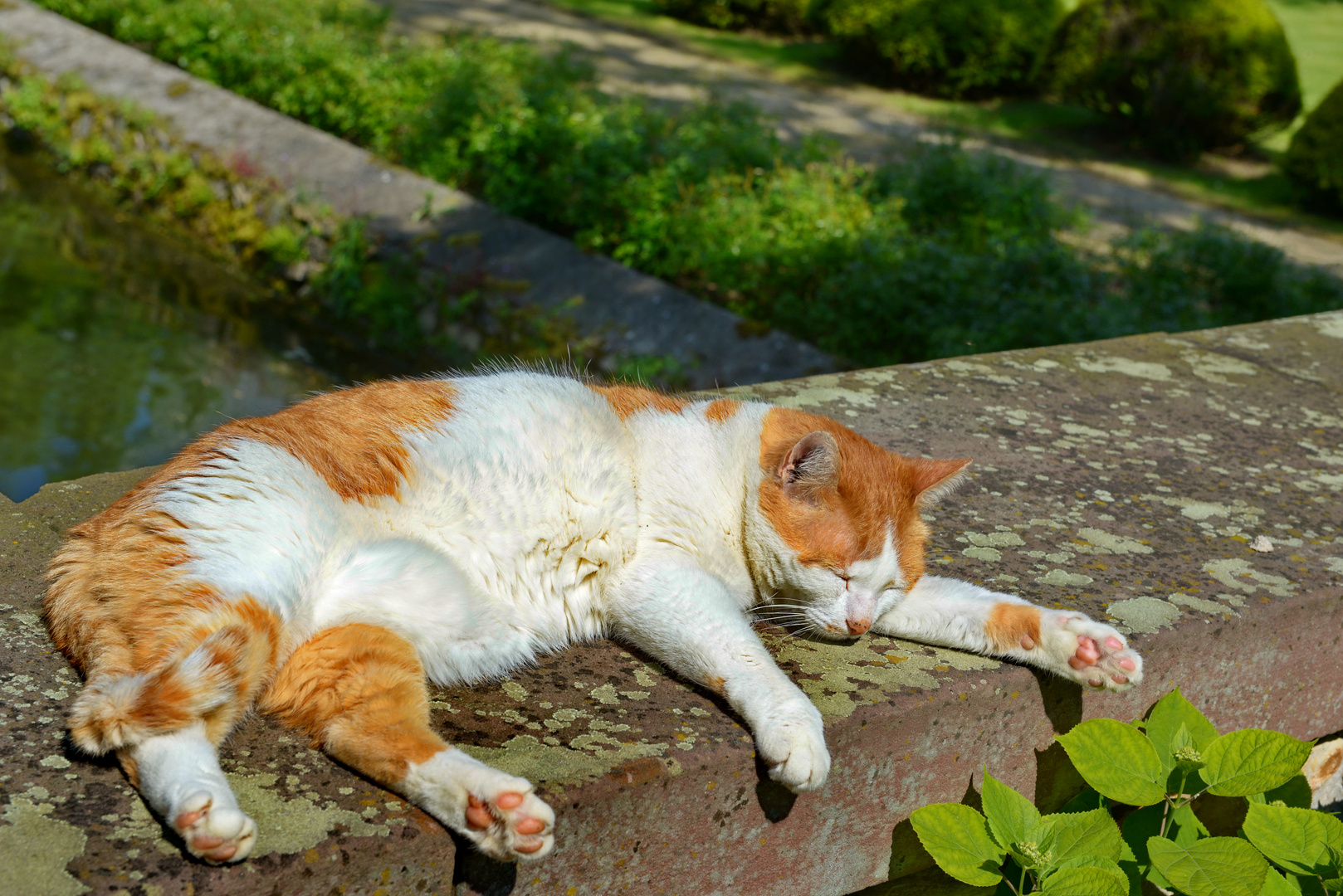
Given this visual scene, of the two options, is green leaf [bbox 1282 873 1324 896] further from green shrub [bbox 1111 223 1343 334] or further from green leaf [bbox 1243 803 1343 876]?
green shrub [bbox 1111 223 1343 334]

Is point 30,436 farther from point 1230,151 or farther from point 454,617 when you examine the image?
point 1230,151

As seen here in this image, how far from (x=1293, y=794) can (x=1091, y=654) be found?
53 centimetres

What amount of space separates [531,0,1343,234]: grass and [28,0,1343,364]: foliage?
3610 millimetres

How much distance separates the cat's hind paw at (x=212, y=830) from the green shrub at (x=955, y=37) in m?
13.9

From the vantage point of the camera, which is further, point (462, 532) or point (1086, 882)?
point (462, 532)

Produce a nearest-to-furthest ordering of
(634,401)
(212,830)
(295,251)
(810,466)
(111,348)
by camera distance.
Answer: (212,830) < (810,466) < (634,401) < (111,348) < (295,251)

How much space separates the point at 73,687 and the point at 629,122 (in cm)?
708

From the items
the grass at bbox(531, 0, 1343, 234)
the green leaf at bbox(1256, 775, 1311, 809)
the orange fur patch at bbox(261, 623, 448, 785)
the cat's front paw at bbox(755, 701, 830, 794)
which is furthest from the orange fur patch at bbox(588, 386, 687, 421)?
the grass at bbox(531, 0, 1343, 234)

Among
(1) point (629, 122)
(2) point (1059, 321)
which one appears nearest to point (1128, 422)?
(2) point (1059, 321)

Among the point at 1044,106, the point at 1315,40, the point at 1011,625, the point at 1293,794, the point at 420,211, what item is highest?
the point at 1315,40

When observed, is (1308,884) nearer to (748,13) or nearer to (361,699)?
(361,699)

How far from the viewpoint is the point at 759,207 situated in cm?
712

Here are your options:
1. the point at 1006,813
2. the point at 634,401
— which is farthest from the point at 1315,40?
the point at 1006,813

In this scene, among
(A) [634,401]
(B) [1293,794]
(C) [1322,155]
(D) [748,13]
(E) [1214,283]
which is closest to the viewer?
(B) [1293,794]
